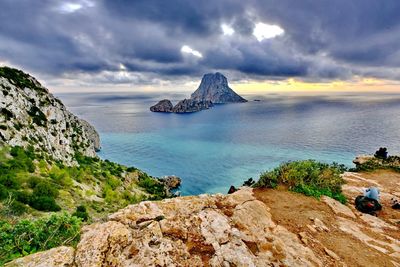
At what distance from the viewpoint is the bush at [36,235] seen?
6191mm

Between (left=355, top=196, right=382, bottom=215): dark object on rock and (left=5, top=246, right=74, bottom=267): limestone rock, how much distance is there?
13156 millimetres

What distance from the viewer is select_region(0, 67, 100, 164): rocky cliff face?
27.9 meters

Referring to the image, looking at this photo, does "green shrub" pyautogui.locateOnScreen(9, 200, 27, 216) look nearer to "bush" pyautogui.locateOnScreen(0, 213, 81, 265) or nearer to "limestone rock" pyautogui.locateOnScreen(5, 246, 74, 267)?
"bush" pyautogui.locateOnScreen(0, 213, 81, 265)

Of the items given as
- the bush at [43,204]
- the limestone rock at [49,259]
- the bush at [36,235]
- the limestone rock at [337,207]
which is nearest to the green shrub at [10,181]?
the bush at [43,204]

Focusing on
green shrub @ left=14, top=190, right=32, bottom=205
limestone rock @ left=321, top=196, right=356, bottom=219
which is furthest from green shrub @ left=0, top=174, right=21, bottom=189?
limestone rock @ left=321, top=196, right=356, bottom=219

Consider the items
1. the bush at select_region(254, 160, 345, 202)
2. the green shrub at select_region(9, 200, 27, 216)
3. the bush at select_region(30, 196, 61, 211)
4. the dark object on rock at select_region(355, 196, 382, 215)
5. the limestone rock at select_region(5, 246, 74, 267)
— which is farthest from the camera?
the bush at select_region(30, 196, 61, 211)

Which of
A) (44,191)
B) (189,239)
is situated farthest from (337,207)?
(44,191)

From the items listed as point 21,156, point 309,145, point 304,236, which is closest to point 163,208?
point 304,236

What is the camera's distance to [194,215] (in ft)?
27.8

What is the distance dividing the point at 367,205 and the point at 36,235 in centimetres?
1428

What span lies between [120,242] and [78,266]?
1.19 meters

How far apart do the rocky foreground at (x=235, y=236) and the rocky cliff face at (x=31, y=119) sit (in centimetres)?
2477

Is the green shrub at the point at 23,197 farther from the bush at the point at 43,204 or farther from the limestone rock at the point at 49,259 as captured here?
the limestone rock at the point at 49,259

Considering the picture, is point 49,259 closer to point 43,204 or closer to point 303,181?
point 43,204
